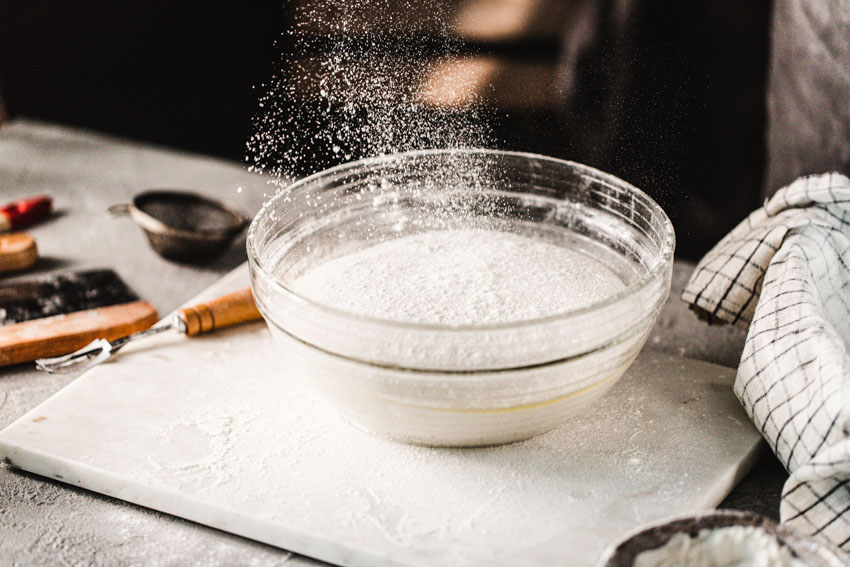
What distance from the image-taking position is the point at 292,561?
662mm

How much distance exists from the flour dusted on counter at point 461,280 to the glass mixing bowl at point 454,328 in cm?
5

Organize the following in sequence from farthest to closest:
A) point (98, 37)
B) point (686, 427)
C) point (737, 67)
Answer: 1. point (98, 37)
2. point (737, 67)
3. point (686, 427)

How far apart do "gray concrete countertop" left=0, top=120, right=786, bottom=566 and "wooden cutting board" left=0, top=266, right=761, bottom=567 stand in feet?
0.06

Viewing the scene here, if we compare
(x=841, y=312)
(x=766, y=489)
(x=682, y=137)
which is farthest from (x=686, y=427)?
(x=682, y=137)

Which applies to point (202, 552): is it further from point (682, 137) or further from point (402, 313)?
point (682, 137)

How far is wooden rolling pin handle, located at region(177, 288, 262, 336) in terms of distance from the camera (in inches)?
36.3

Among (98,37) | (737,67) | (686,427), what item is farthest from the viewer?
(98,37)

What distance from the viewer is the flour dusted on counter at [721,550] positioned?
561 mm

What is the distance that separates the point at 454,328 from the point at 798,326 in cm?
30

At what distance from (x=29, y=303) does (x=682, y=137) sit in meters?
0.75

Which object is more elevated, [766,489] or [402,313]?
[402,313]

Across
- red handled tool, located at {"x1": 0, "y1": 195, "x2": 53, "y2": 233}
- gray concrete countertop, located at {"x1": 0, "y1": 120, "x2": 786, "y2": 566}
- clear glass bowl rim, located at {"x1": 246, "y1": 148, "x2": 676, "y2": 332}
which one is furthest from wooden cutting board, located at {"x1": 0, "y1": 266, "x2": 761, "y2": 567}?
red handled tool, located at {"x1": 0, "y1": 195, "x2": 53, "y2": 233}

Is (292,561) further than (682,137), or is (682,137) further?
(682,137)

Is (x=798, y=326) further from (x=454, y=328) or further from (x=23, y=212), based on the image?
(x=23, y=212)
